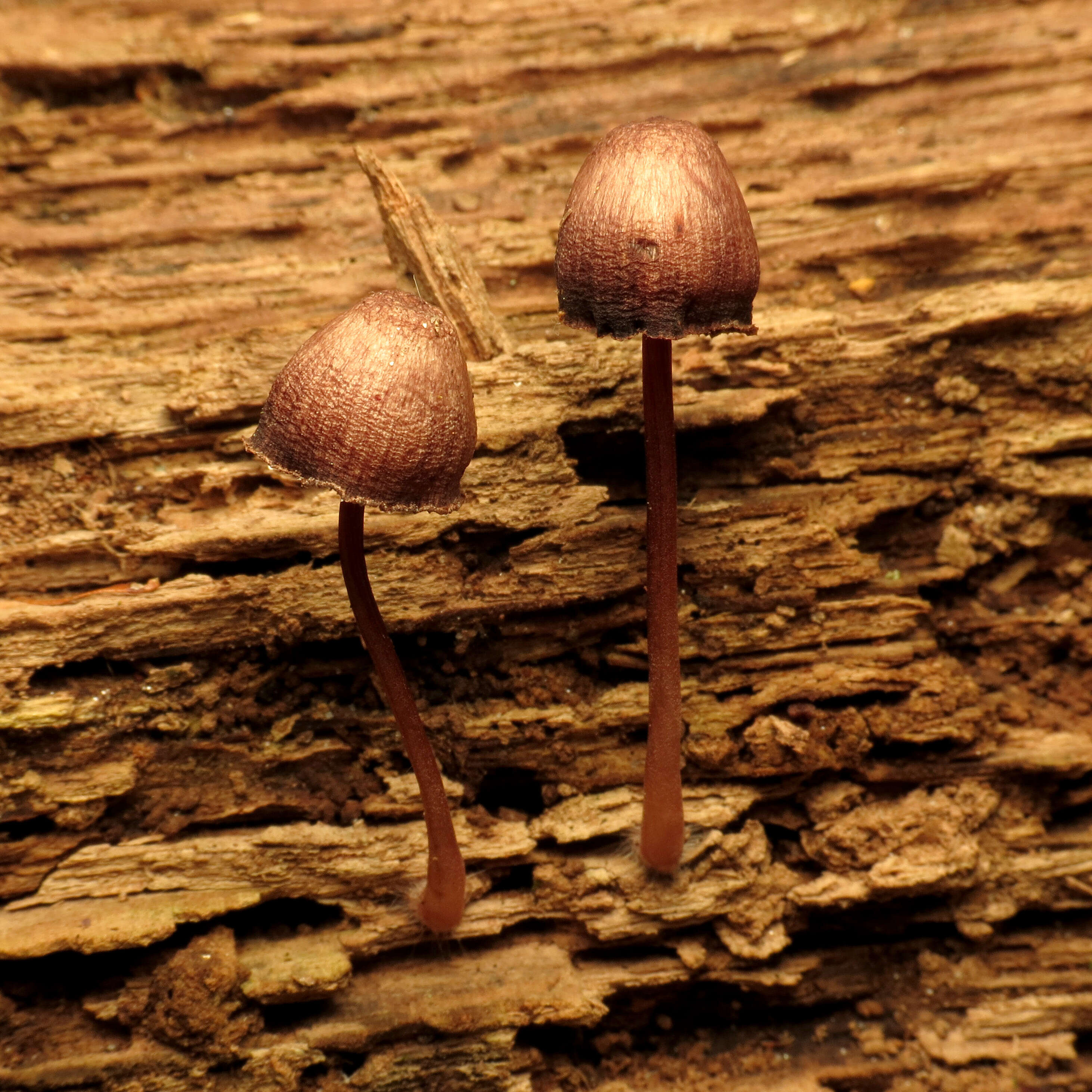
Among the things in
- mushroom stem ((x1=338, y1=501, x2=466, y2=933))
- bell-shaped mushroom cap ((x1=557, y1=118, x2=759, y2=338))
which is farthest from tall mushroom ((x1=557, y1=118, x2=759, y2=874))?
mushroom stem ((x1=338, y1=501, x2=466, y2=933))

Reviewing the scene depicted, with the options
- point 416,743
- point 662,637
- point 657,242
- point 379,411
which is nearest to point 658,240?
point 657,242

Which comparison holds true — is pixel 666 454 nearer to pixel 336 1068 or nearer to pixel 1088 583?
pixel 1088 583

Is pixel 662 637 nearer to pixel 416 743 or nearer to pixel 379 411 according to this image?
pixel 416 743

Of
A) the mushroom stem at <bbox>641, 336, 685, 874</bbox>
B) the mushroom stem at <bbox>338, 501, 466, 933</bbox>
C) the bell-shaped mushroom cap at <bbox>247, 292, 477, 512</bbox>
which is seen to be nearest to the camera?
the bell-shaped mushroom cap at <bbox>247, 292, 477, 512</bbox>

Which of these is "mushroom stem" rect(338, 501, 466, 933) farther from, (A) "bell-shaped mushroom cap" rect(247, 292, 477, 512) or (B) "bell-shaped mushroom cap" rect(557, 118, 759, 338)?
(B) "bell-shaped mushroom cap" rect(557, 118, 759, 338)

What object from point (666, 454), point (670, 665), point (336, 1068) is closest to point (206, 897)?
point (336, 1068)

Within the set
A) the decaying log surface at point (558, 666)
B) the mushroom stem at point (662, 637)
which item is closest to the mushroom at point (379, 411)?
the mushroom stem at point (662, 637)
